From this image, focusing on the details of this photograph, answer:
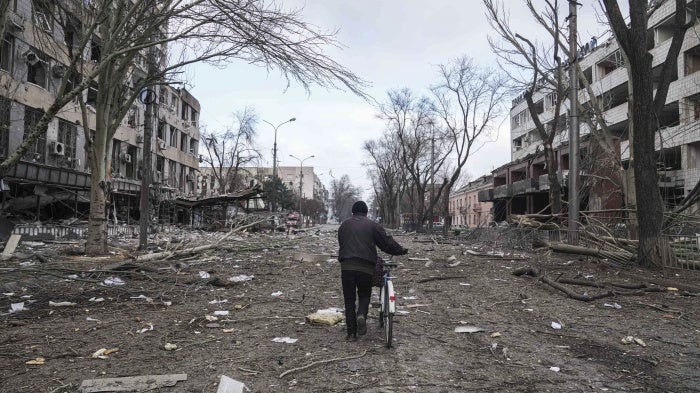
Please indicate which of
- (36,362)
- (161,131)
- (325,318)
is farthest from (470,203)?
(36,362)

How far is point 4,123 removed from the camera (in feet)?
42.3

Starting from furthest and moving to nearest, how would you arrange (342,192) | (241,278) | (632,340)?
(342,192)
(241,278)
(632,340)

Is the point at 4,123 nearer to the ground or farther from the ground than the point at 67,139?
nearer to the ground

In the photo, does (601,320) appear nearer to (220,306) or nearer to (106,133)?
(220,306)

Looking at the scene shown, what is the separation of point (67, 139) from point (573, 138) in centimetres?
2419

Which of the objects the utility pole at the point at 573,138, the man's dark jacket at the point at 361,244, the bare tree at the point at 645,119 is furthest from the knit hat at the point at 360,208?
the utility pole at the point at 573,138

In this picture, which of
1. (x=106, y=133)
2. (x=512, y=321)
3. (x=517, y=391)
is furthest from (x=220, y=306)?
(x=106, y=133)

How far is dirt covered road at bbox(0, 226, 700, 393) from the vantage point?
171 inches

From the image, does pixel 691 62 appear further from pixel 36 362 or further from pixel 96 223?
pixel 36 362

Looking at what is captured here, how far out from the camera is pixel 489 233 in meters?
22.0

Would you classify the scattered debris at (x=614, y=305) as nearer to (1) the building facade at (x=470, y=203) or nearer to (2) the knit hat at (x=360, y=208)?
(2) the knit hat at (x=360, y=208)

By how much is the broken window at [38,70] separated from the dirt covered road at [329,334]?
14701 mm

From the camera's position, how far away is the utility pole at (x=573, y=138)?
46.6ft

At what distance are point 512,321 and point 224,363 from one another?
406 cm
